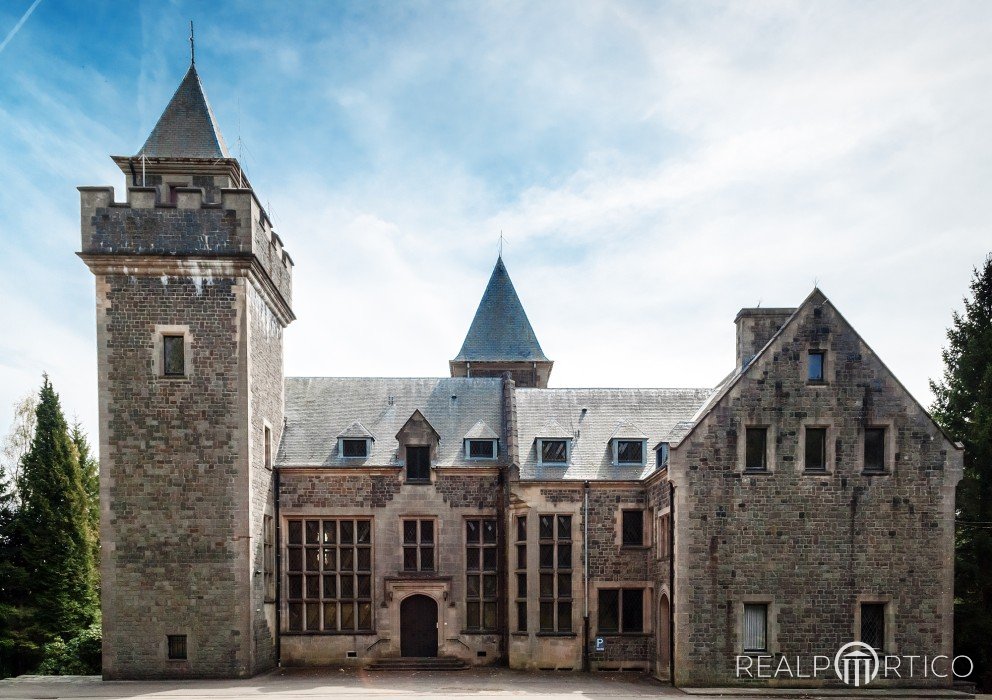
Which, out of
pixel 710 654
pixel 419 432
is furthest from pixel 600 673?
pixel 419 432

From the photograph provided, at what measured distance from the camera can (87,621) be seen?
3069cm

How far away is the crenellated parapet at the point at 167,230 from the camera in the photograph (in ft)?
66.3

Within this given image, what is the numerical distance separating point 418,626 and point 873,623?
1425 cm

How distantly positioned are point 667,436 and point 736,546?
567 centimetres

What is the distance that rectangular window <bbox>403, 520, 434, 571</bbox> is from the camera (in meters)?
23.9

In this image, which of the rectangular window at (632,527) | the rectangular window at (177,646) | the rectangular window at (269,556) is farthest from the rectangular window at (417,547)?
the rectangular window at (177,646)

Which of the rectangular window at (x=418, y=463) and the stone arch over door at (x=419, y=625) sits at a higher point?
the rectangular window at (x=418, y=463)

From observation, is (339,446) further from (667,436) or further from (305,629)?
(667,436)

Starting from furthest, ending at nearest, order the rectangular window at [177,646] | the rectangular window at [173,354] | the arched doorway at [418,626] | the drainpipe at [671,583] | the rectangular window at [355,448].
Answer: the rectangular window at [355,448] < the arched doorway at [418,626] < the rectangular window at [173,354] < the rectangular window at [177,646] < the drainpipe at [671,583]

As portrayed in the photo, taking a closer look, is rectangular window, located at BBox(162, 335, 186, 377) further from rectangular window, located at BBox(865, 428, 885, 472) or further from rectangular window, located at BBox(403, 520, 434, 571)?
rectangular window, located at BBox(865, 428, 885, 472)

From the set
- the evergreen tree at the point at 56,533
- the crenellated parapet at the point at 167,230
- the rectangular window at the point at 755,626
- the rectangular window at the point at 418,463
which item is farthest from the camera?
the evergreen tree at the point at 56,533

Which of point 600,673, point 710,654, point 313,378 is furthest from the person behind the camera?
point 313,378

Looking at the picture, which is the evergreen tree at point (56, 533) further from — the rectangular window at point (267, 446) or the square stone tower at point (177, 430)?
the rectangular window at point (267, 446)

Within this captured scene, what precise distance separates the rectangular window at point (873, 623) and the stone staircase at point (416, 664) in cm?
1240
